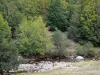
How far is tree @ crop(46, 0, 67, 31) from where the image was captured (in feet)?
222

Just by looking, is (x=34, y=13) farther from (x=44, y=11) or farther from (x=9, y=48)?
(x=9, y=48)

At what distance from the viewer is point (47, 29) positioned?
5825 centimetres

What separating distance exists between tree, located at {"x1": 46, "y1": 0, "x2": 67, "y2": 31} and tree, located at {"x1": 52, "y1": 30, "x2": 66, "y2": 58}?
14.5m

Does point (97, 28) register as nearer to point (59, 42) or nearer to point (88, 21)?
point (88, 21)

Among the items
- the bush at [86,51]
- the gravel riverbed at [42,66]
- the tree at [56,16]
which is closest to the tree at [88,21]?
the bush at [86,51]

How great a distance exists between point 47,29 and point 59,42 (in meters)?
6.62

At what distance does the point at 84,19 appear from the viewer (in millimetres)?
61938

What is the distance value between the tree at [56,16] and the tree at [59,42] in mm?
14507

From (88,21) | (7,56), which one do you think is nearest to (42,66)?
(7,56)

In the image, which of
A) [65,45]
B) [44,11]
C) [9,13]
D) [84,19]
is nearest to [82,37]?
[84,19]

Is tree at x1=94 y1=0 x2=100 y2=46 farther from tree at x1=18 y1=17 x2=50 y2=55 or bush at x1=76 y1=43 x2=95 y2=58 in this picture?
tree at x1=18 y1=17 x2=50 y2=55

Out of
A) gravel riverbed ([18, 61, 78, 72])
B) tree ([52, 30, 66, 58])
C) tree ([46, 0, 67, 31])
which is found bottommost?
gravel riverbed ([18, 61, 78, 72])

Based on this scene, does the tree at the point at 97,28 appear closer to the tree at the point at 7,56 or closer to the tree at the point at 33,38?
the tree at the point at 33,38

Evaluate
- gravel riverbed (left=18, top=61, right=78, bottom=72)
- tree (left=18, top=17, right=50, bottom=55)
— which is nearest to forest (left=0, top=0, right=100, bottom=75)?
tree (left=18, top=17, right=50, bottom=55)
